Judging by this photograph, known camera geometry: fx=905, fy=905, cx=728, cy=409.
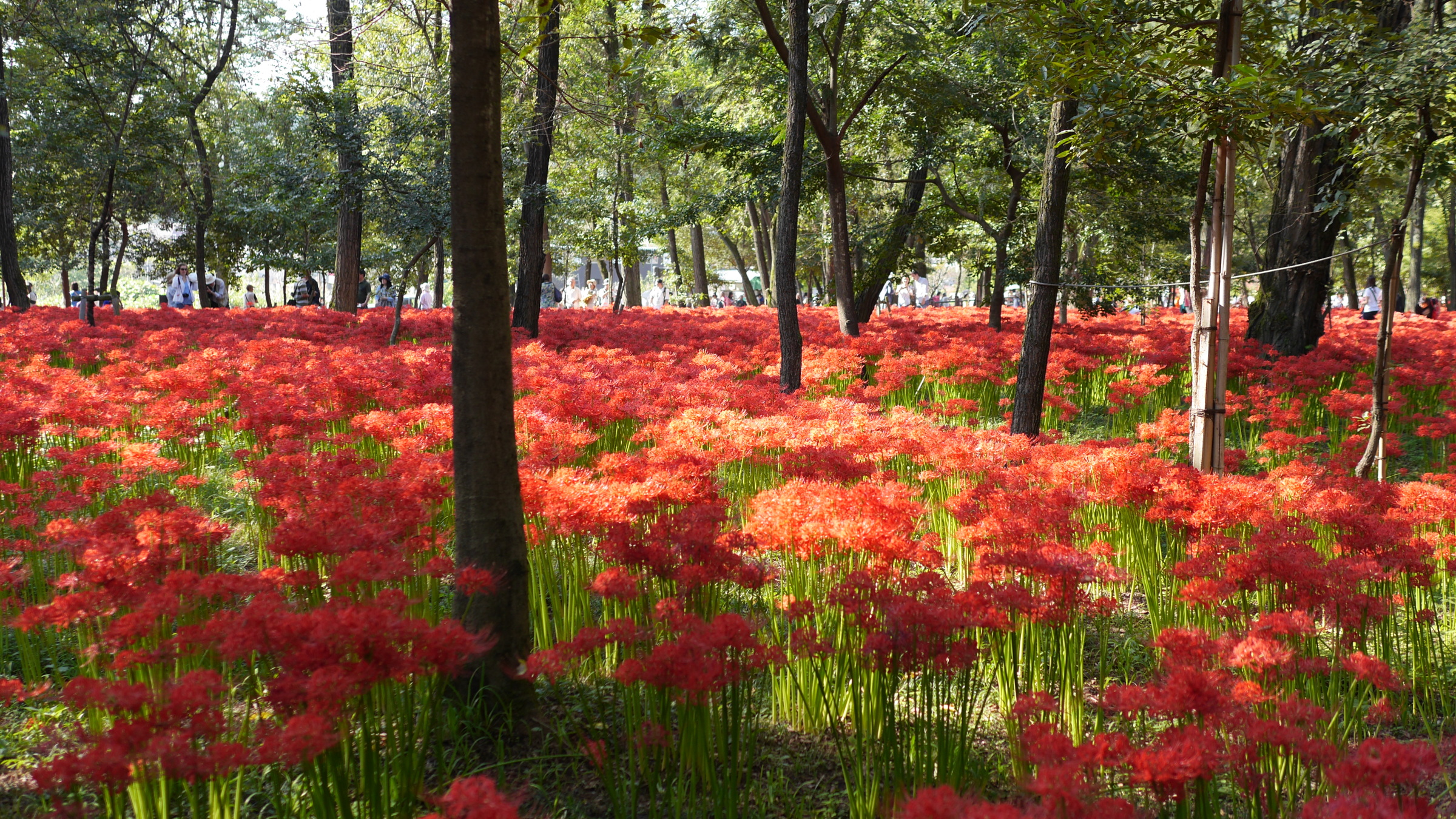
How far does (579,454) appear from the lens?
652cm

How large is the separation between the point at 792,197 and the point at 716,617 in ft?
25.7

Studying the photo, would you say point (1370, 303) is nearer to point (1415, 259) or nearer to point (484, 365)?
point (1415, 259)

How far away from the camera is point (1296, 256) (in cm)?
1242

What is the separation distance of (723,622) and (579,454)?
386 centimetres

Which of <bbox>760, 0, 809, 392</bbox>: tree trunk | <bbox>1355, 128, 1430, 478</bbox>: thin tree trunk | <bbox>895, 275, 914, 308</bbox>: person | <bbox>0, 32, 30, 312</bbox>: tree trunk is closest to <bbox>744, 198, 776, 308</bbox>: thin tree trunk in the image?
<bbox>895, 275, 914, 308</bbox>: person

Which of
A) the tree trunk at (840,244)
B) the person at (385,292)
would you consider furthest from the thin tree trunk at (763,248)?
the tree trunk at (840,244)

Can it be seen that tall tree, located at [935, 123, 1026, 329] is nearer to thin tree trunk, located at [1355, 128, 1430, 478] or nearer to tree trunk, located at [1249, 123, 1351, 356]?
tree trunk, located at [1249, 123, 1351, 356]

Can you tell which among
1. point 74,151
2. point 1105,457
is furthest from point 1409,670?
point 74,151

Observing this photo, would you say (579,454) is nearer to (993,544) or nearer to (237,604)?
(237,604)

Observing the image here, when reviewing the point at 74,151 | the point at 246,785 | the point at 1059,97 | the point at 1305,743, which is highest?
the point at 74,151

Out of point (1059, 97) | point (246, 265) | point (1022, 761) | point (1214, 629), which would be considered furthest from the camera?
point (246, 265)

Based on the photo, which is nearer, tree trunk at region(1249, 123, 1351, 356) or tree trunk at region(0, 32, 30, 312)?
tree trunk at region(1249, 123, 1351, 356)

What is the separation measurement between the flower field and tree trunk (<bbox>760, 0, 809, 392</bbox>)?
239 centimetres

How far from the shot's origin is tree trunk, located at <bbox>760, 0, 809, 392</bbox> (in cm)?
953
